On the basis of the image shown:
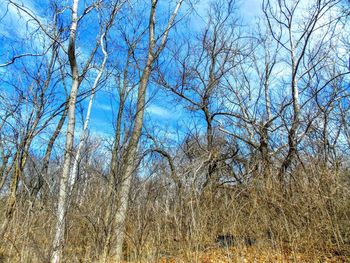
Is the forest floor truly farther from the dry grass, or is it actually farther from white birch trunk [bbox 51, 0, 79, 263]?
white birch trunk [bbox 51, 0, 79, 263]

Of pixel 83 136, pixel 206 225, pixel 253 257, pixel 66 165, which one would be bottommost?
pixel 253 257

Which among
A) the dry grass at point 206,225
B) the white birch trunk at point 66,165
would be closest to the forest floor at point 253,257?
the dry grass at point 206,225

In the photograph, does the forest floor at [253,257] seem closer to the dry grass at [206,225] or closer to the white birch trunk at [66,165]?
the dry grass at [206,225]

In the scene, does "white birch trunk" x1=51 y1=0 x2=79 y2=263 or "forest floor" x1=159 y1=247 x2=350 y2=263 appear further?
"forest floor" x1=159 y1=247 x2=350 y2=263

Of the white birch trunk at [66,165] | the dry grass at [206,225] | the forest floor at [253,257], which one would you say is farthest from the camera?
the forest floor at [253,257]

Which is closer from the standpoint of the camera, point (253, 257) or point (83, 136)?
point (253, 257)

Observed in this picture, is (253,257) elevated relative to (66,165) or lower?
lower

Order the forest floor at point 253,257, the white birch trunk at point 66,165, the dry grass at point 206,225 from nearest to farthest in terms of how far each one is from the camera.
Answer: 1. the white birch trunk at point 66,165
2. the dry grass at point 206,225
3. the forest floor at point 253,257

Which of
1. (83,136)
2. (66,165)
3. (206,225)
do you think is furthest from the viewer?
(83,136)

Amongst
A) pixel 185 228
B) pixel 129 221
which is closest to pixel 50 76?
pixel 129 221

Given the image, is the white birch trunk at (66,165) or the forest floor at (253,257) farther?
the forest floor at (253,257)

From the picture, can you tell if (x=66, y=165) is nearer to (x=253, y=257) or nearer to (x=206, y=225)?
(x=206, y=225)

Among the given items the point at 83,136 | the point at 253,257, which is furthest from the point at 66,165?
the point at 253,257

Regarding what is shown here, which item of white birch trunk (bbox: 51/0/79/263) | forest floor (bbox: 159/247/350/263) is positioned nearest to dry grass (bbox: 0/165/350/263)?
forest floor (bbox: 159/247/350/263)
